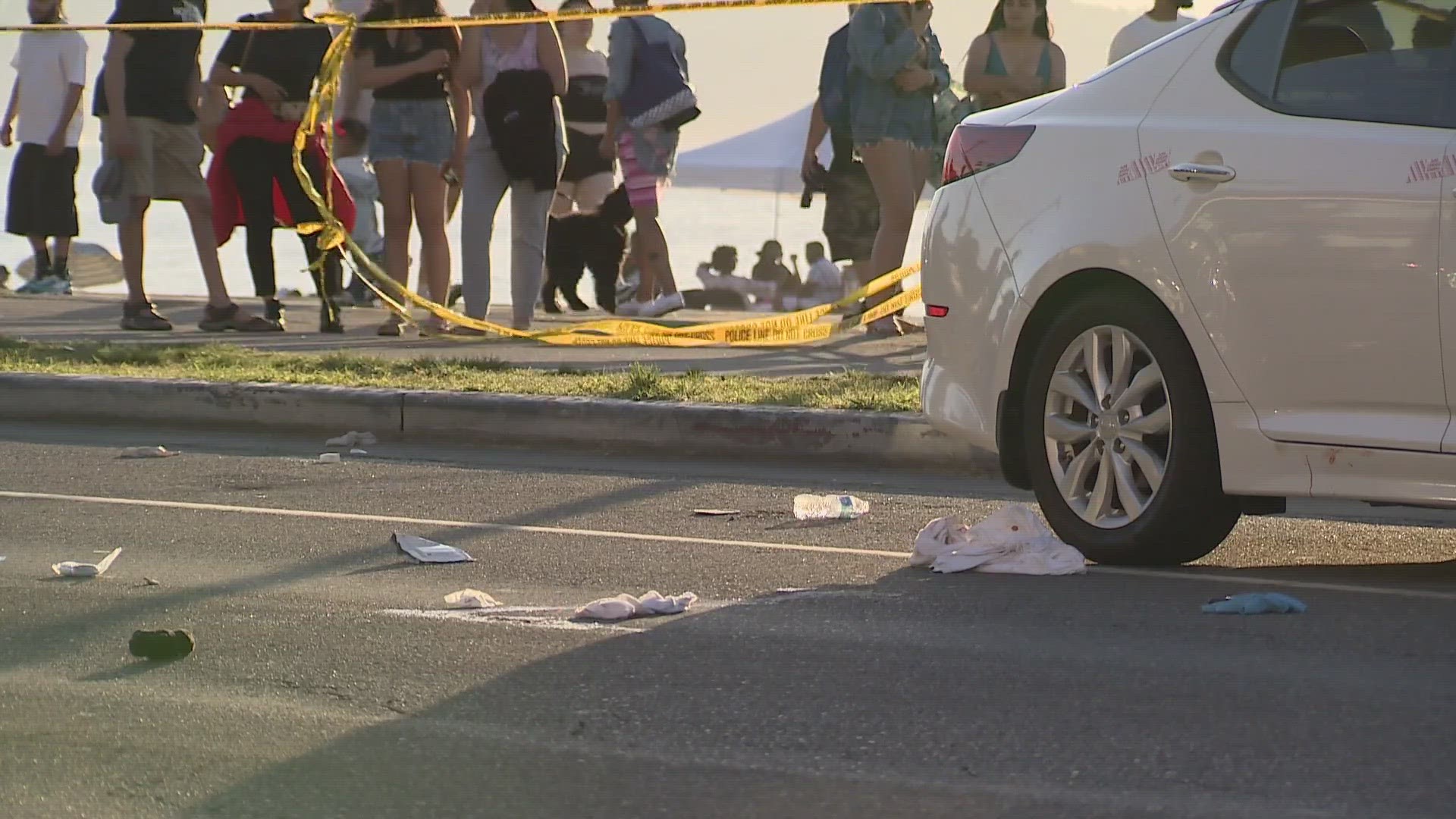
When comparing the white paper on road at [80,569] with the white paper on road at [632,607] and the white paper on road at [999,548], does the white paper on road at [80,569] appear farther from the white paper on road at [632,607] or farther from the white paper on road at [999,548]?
the white paper on road at [999,548]

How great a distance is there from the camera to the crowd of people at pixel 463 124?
12.1m

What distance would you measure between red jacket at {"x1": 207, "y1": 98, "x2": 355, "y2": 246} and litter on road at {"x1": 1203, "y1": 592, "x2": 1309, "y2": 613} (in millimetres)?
8399

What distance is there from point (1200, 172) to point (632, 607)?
183cm

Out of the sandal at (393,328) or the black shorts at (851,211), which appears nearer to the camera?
the sandal at (393,328)

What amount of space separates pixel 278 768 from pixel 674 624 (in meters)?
1.45

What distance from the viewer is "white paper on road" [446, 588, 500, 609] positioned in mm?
5570

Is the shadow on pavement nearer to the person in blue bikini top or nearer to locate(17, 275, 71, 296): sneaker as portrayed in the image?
the person in blue bikini top

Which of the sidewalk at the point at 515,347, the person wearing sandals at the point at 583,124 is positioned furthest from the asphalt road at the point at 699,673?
the person wearing sandals at the point at 583,124

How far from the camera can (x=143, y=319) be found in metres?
13.1

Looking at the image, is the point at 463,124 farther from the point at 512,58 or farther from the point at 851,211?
the point at 851,211

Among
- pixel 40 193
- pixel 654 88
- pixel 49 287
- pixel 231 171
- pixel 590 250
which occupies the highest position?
pixel 654 88

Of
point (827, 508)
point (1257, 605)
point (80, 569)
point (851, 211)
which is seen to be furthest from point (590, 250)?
point (1257, 605)

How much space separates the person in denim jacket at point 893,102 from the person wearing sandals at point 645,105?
187cm

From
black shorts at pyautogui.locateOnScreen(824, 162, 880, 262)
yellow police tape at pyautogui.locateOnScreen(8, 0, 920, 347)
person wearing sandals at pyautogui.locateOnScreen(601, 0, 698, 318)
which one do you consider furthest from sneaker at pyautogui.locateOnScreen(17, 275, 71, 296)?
black shorts at pyautogui.locateOnScreen(824, 162, 880, 262)
